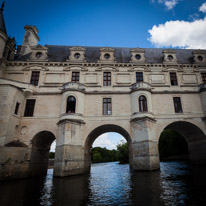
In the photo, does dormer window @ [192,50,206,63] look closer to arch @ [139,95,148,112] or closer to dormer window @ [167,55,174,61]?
dormer window @ [167,55,174,61]

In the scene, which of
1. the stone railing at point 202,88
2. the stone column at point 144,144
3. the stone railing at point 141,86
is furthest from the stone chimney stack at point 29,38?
the stone railing at point 202,88

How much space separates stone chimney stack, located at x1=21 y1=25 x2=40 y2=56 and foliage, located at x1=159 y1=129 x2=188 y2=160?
37.5 metres

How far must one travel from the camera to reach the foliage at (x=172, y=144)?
3631 cm

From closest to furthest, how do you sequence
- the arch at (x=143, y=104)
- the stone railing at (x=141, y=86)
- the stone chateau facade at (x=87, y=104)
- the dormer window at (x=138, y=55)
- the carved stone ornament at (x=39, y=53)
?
the stone chateau facade at (x=87, y=104) < the arch at (x=143, y=104) < the stone railing at (x=141, y=86) < the carved stone ornament at (x=39, y=53) < the dormer window at (x=138, y=55)

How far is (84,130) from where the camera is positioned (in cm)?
1730

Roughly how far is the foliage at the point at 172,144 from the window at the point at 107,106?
25.7 metres

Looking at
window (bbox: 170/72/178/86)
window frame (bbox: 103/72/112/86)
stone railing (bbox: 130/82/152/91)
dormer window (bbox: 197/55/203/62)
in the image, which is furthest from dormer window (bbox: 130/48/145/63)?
dormer window (bbox: 197/55/203/62)

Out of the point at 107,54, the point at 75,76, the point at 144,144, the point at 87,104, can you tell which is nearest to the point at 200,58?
the point at 107,54

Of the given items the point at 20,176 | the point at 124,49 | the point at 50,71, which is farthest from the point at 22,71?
the point at 124,49

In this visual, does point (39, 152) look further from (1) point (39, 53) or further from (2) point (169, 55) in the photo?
(2) point (169, 55)

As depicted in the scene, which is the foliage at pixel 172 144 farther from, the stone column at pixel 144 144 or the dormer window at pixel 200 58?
the stone column at pixel 144 144

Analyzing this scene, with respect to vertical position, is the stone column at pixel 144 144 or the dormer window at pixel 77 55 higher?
the dormer window at pixel 77 55

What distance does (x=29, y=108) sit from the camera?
1830 cm

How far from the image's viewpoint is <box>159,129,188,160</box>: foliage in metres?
36.3
